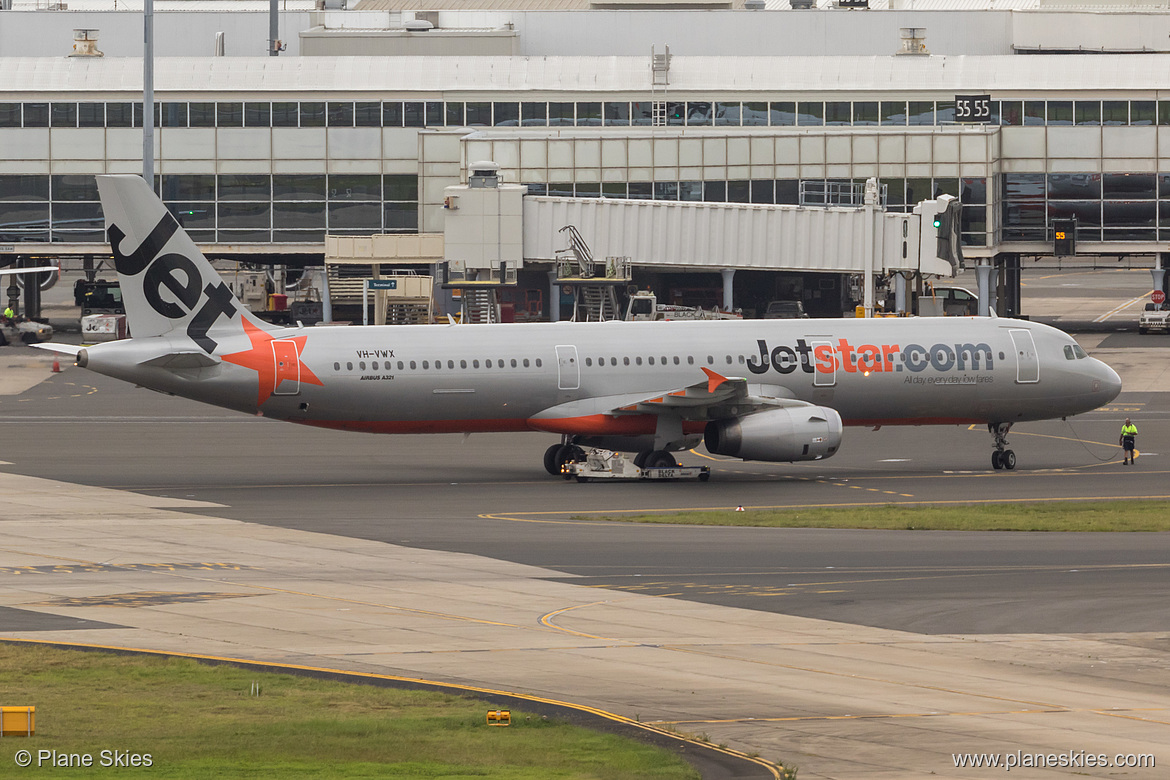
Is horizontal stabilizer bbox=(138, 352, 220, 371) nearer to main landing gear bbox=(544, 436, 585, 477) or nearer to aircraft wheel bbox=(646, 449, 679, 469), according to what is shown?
main landing gear bbox=(544, 436, 585, 477)

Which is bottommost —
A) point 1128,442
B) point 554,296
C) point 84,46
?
point 1128,442

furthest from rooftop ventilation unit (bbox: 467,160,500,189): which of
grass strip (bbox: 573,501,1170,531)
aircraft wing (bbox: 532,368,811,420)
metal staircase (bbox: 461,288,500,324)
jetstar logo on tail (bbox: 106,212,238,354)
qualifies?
grass strip (bbox: 573,501,1170,531)

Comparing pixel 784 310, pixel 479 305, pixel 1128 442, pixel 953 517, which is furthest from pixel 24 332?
pixel 953 517

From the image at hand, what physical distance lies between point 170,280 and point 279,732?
96.1 ft

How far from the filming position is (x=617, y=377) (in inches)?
2008

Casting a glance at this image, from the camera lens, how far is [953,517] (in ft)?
139

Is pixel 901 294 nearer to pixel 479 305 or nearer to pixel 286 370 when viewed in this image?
pixel 479 305

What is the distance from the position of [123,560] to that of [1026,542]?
20520 millimetres

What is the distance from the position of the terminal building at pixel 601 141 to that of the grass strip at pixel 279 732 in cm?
7370

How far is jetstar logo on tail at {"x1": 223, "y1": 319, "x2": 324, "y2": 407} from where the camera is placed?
48562 mm

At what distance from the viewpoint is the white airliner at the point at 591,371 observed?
48500 mm

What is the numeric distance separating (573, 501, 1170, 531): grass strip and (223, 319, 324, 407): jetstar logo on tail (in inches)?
419

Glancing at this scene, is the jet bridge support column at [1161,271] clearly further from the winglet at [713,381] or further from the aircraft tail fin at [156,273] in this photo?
the aircraft tail fin at [156,273]

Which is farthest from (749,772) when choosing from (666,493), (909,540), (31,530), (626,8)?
(626,8)
